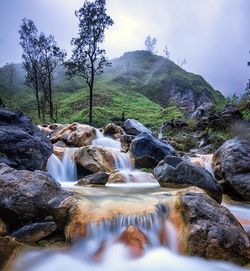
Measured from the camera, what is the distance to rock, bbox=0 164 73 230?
26.6 ft

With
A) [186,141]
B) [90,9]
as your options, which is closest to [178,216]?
[186,141]

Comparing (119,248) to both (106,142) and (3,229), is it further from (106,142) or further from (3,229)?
(106,142)

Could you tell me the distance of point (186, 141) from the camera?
25.6m

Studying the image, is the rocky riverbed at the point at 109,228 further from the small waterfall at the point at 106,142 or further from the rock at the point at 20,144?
the small waterfall at the point at 106,142

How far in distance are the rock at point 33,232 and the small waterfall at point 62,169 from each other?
709cm

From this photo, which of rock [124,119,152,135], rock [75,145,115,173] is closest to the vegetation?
rock [124,119,152,135]

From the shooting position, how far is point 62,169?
15727 mm

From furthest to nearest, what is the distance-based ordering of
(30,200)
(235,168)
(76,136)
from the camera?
(76,136), (235,168), (30,200)

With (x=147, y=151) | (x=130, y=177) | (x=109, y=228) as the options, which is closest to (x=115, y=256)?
(x=109, y=228)


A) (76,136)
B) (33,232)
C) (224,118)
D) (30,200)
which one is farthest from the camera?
(224,118)

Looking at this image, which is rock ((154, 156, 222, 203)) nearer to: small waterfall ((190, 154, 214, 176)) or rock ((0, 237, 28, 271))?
small waterfall ((190, 154, 214, 176))

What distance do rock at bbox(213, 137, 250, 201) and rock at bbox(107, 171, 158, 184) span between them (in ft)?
9.39

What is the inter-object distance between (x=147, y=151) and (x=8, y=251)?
11040 millimetres

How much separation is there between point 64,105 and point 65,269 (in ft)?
202
